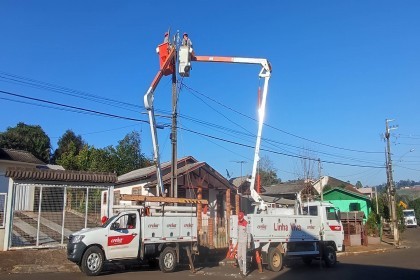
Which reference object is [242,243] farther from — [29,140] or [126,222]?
[29,140]

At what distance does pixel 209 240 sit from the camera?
72.5 ft

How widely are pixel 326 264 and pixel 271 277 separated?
4.76 metres

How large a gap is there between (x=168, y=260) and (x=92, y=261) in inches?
113

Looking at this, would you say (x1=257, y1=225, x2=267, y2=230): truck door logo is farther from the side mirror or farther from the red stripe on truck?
the side mirror

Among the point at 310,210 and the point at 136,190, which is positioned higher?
the point at 136,190

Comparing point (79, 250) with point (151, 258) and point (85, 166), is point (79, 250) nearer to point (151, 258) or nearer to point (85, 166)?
point (151, 258)

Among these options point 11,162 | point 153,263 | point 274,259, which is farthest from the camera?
point 11,162

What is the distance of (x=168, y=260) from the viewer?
53.6 ft

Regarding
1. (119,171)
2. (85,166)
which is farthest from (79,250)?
(119,171)

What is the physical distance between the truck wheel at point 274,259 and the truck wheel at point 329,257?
2619mm

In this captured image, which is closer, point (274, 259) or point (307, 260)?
point (274, 259)

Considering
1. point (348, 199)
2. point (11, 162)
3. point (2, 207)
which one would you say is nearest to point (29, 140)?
point (11, 162)

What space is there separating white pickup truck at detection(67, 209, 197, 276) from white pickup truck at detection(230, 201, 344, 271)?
7.42 feet

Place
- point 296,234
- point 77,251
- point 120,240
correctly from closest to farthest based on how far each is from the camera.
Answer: point 77,251, point 120,240, point 296,234
